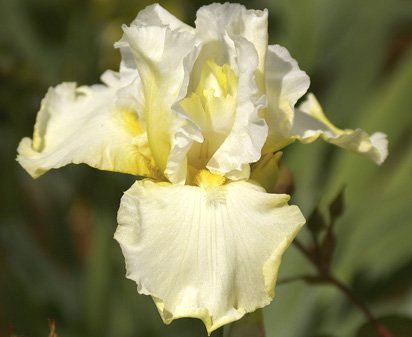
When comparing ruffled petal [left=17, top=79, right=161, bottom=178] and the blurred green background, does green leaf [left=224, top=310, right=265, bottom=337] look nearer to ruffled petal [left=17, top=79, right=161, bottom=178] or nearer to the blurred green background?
ruffled petal [left=17, top=79, right=161, bottom=178]

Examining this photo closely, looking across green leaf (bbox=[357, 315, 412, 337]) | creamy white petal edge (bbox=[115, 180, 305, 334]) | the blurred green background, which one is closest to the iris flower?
creamy white petal edge (bbox=[115, 180, 305, 334])

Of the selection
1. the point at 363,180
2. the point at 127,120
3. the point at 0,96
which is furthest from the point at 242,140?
the point at 363,180

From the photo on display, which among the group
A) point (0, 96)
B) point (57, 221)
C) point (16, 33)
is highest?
point (0, 96)

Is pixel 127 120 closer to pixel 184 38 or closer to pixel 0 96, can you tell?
pixel 184 38

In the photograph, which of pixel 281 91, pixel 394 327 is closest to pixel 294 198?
pixel 394 327

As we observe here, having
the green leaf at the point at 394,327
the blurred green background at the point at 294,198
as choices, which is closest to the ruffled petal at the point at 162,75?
the green leaf at the point at 394,327

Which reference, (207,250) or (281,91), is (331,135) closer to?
(281,91)
